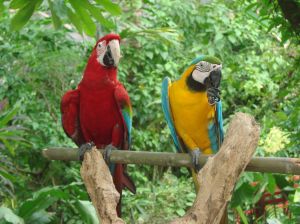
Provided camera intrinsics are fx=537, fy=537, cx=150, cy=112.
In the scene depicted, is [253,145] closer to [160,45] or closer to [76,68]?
[76,68]

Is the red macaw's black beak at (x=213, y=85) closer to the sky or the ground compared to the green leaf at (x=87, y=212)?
closer to the sky

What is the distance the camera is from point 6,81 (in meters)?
2.54

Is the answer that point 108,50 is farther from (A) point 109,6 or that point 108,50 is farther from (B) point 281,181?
(B) point 281,181

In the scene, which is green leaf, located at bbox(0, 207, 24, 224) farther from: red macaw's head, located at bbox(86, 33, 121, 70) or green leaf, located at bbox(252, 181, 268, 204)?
green leaf, located at bbox(252, 181, 268, 204)

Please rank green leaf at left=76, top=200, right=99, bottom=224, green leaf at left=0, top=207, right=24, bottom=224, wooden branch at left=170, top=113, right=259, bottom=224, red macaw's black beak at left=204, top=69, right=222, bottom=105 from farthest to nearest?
green leaf at left=76, top=200, right=99, bottom=224, green leaf at left=0, top=207, right=24, bottom=224, red macaw's black beak at left=204, top=69, right=222, bottom=105, wooden branch at left=170, top=113, right=259, bottom=224

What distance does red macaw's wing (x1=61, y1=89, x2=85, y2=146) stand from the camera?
5.19 ft

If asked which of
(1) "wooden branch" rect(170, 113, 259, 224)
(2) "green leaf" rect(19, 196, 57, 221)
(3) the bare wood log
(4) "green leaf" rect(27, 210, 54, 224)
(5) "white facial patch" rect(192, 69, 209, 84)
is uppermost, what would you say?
(1) "wooden branch" rect(170, 113, 259, 224)

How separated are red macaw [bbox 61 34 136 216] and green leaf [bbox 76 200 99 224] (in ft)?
1.80

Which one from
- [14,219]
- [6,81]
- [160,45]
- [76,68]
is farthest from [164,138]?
[14,219]

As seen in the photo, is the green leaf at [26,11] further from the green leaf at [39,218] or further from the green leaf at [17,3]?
the green leaf at [39,218]

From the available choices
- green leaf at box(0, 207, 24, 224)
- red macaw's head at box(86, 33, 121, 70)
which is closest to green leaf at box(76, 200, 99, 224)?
green leaf at box(0, 207, 24, 224)

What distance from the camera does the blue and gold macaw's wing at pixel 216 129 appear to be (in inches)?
60.5

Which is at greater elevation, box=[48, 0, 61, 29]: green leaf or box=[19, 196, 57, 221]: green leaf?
box=[48, 0, 61, 29]: green leaf

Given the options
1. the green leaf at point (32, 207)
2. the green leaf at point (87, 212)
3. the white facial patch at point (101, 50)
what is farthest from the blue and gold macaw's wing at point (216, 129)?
the green leaf at point (32, 207)
